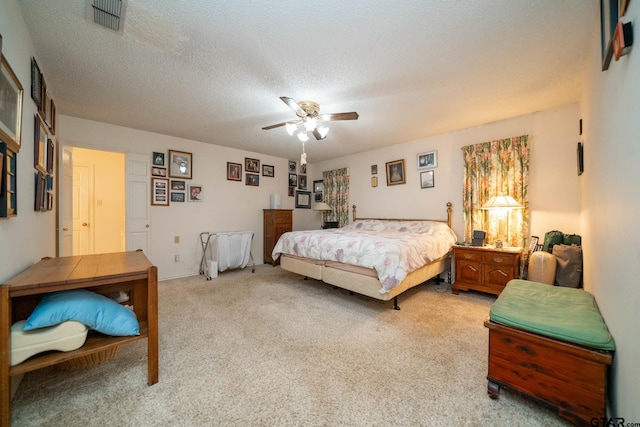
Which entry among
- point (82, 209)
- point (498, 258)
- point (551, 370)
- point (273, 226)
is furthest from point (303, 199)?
point (551, 370)

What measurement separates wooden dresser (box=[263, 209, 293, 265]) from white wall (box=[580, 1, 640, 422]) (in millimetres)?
4586

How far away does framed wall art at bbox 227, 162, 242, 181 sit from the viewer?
4.88 meters

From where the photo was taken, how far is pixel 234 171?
16.3 feet

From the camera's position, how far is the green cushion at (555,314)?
3.96 ft

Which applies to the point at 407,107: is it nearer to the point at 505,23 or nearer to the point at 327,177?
the point at 505,23

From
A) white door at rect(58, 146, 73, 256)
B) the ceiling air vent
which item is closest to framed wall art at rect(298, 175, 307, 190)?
white door at rect(58, 146, 73, 256)

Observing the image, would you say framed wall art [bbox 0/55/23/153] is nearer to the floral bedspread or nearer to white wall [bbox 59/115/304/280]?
white wall [bbox 59/115/304/280]

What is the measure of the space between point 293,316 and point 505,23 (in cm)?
309

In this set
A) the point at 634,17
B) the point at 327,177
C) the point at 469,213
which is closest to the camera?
the point at 634,17

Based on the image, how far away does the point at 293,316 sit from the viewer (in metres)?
2.62

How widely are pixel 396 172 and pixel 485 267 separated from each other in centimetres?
221

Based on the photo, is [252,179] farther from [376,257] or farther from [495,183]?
[495,183]

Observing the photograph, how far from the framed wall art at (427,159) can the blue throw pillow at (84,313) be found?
4365 mm

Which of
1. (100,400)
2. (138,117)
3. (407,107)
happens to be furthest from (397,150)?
(100,400)
